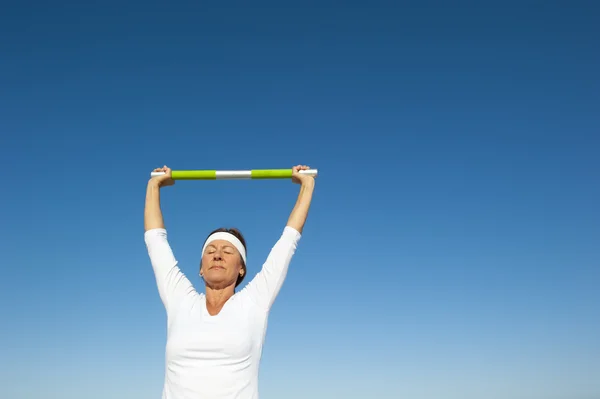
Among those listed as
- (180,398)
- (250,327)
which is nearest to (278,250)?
(250,327)

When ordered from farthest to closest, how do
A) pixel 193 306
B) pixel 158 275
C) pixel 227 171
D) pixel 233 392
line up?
pixel 227 171, pixel 158 275, pixel 193 306, pixel 233 392

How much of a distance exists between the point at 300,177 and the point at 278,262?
1205 millimetres

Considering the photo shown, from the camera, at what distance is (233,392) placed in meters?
4.80

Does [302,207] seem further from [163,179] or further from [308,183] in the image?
[163,179]

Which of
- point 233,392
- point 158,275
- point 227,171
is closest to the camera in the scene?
point 233,392

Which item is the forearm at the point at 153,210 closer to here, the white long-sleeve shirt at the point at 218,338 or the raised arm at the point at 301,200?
the white long-sleeve shirt at the point at 218,338

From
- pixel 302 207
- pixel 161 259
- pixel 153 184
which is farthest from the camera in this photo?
pixel 153 184

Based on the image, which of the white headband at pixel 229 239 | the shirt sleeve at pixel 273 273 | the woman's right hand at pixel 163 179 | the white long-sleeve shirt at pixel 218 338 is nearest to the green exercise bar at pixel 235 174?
the woman's right hand at pixel 163 179

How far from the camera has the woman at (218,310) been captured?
4.88 meters

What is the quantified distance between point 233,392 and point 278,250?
1.37 metres

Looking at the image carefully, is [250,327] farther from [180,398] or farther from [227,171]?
[227,171]

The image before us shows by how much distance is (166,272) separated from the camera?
554 cm

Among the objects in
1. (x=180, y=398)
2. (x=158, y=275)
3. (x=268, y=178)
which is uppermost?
(x=268, y=178)

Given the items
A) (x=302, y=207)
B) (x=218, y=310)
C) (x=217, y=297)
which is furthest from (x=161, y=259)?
(x=302, y=207)
